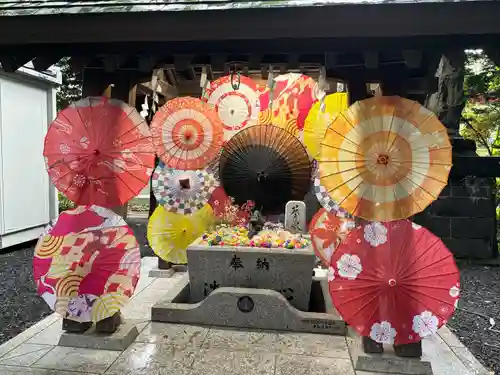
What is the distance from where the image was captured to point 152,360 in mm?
4188

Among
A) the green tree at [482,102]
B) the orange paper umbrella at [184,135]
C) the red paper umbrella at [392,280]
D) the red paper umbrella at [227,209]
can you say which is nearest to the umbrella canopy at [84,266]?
the red paper umbrella at [392,280]

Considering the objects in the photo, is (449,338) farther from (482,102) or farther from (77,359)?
(482,102)

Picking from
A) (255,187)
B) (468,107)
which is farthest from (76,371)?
(468,107)

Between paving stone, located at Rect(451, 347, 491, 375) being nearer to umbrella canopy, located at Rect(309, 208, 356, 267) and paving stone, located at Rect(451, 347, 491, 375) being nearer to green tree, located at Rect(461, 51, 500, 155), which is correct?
umbrella canopy, located at Rect(309, 208, 356, 267)

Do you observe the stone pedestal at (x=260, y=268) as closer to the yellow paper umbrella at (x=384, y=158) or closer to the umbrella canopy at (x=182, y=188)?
the umbrella canopy at (x=182, y=188)

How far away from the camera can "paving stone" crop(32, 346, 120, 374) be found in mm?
3973

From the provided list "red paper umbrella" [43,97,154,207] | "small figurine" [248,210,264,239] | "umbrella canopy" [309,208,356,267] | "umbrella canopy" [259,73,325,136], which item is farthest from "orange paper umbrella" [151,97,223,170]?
"red paper umbrella" [43,97,154,207]

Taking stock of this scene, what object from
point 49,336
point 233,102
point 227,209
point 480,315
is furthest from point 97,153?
point 480,315

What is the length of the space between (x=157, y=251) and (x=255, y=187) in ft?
7.39

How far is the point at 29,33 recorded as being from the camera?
11.2 feet

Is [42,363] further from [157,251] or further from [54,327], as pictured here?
[157,251]

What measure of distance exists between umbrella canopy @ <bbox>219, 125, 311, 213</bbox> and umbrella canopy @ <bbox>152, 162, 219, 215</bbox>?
1.29 feet

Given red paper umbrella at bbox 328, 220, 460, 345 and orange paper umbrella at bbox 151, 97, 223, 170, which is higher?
orange paper umbrella at bbox 151, 97, 223, 170

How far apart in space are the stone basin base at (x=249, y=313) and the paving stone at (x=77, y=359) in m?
1.11
